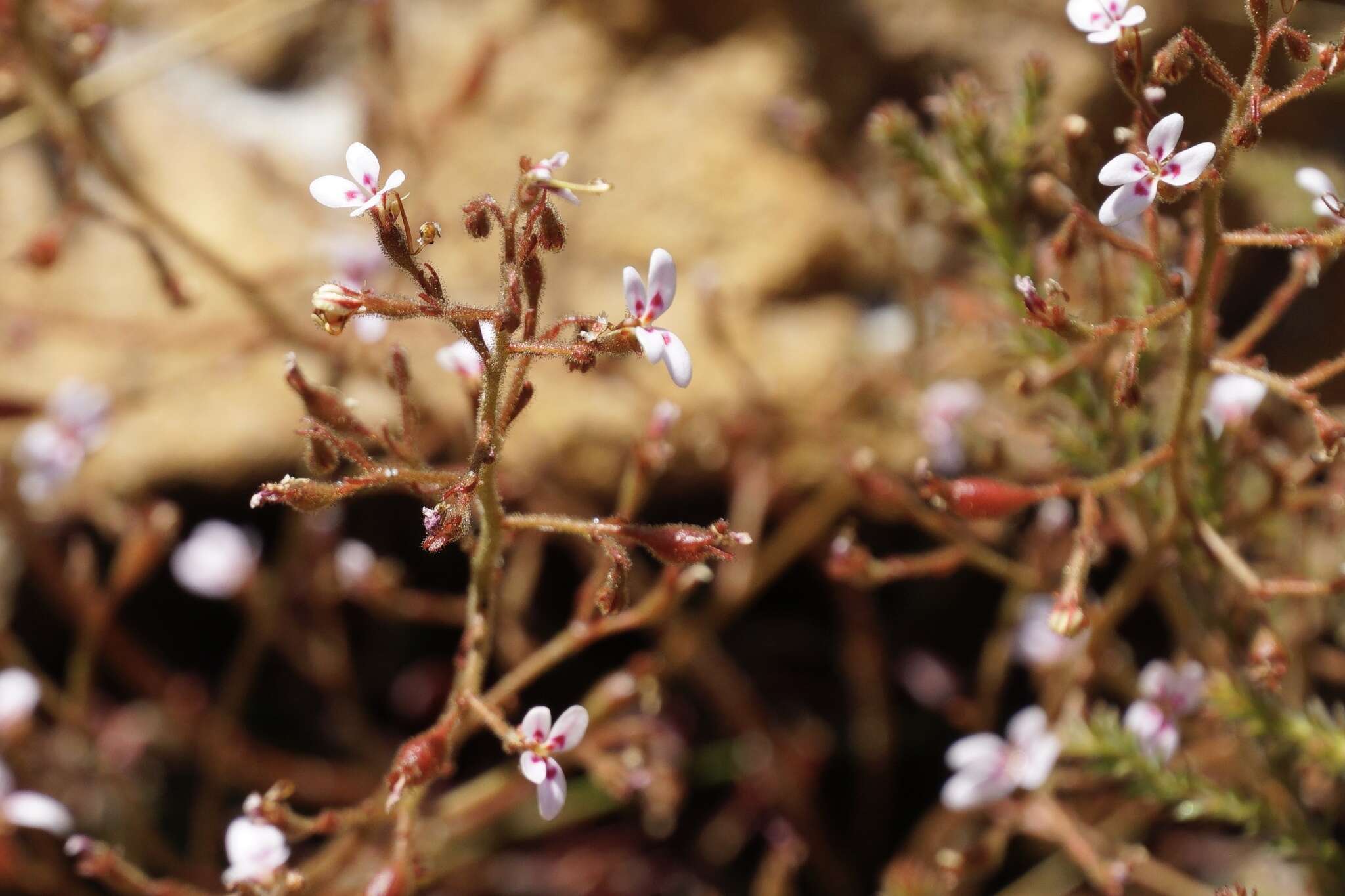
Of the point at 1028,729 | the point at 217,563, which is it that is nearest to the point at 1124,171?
the point at 1028,729

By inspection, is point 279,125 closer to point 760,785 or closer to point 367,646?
point 367,646

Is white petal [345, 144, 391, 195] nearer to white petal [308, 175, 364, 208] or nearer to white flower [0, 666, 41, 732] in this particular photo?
white petal [308, 175, 364, 208]

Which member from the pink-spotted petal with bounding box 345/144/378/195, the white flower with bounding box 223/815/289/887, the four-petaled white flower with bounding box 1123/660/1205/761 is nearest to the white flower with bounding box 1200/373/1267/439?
the four-petaled white flower with bounding box 1123/660/1205/761

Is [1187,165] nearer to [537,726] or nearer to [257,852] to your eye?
[537,726]

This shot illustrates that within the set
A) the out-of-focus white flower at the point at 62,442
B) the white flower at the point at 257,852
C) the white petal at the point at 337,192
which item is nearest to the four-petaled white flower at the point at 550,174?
the white petal at the point at 337,192

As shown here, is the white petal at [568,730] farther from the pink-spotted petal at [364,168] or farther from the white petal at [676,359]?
the pink-spotted petal at [364,168]

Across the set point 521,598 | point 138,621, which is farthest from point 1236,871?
point 138,621
